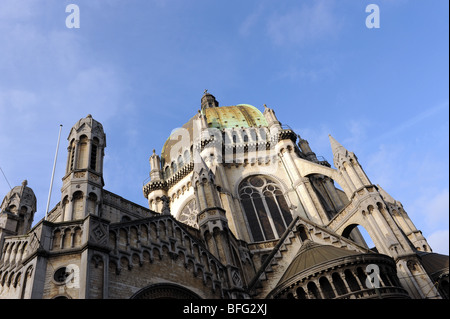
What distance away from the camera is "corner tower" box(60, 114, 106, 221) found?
703 inches

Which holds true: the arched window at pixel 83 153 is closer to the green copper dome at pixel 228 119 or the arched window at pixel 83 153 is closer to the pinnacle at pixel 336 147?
the pinnacle at pixel 336 147

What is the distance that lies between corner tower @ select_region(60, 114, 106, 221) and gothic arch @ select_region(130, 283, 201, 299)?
495cm

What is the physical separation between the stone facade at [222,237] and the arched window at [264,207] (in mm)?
106

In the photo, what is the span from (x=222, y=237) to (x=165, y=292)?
622 centimetres

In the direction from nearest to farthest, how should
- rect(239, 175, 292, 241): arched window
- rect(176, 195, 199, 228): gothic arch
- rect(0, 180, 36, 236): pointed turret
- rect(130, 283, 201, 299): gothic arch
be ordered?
rect(130, 283, 201, 299): gothic arch
rect(0, 180, 36, 236): pointed turret
rect(239, 175, 292, 241): arched window
rect(176, 195, 199, 228): gothic arch

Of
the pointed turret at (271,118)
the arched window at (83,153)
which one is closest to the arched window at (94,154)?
the arched window at (83,153)

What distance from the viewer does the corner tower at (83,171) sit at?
58.5 ft

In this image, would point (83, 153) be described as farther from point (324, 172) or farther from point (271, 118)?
point (271, 118)

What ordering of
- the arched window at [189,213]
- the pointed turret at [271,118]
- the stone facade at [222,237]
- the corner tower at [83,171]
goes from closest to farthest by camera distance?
the stone facade at [222,237]
the corner tower at [83,171]
the arched window at [189,213]
the pointed turret at [271,118]

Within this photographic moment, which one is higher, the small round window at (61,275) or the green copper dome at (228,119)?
the green copper dome at (228,119)

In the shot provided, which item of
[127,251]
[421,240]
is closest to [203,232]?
[127,251]

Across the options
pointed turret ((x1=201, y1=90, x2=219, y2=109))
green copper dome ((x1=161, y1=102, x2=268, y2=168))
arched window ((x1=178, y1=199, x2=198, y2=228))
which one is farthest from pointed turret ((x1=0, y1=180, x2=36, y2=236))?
pointed turret ((x1=201, y1=90, x2=219, y2=109))

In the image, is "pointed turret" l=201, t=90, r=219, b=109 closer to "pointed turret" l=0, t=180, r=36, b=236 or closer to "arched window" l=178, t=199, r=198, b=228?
"arched window" l=178, t=199, r=198, b=228

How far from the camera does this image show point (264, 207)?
1330 inches
